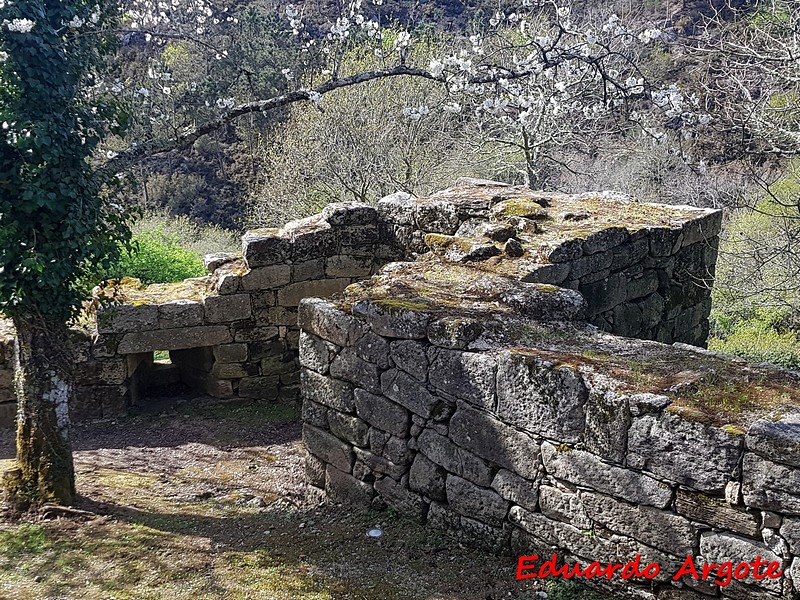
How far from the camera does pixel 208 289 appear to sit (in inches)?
349

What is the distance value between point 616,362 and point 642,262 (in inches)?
160

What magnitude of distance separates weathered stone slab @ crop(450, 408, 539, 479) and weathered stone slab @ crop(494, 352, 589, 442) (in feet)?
0.27

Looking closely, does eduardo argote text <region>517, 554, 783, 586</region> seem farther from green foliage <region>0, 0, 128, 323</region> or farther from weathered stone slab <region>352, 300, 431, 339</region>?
green foliage <region>0, 0, 128, 323</region>

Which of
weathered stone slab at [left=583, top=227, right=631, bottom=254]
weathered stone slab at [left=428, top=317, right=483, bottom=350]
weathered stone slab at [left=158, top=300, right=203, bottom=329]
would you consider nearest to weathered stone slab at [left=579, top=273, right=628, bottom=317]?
weathered stone slab at [left=583, top=227, right=631, bottom=254]

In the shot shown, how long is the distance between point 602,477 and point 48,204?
4.03m

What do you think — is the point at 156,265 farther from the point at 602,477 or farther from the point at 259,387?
the point at 602,477

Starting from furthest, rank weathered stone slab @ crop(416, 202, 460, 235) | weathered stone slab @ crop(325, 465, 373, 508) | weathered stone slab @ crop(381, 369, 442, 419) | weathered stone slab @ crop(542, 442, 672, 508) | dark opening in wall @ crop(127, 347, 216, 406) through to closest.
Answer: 1. dark opening in wall @ crop(127, 347, 216, 406)
2. weathered stone slab @ crop(416, 202, 460, 235)
3. weathered stone slab @ crop(325, 465, 373, 508)
4. weathered stone slab @ crop(381, 369, 442, 419)
5. weathered stone slab @ crop(542, 442, 672, 508)

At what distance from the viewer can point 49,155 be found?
5262 millimetres

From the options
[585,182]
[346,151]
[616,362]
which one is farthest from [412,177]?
[616,362]

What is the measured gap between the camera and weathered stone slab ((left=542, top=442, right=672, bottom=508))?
368 cm

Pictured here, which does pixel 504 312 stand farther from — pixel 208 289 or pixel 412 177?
pixel 412 177

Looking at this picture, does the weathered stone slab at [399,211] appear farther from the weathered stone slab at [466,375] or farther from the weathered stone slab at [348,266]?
the weathered stone slab at [466,375]

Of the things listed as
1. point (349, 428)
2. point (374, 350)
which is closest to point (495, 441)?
point (374, 350)

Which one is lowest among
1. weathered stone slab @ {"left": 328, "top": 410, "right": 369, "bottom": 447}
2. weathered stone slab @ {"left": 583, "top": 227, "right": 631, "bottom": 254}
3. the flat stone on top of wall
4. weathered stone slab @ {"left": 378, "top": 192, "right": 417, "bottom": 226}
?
weathered stone slab @ {"left": 328, "top": 410, "right": 369, "bottom": 447}
